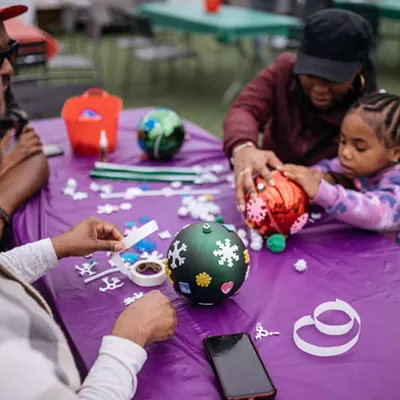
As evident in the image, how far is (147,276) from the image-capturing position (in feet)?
4.25

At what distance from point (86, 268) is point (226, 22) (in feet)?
13.2

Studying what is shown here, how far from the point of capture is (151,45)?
5941 mm

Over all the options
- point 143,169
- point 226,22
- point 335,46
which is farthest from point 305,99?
point 226,22

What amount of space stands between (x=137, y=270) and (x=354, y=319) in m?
0.55

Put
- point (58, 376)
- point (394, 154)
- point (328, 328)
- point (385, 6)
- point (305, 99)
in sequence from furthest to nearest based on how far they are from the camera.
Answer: point (385, 6) < point (305, 99) < point (394, 154) < point (328, 328) < point (58, 376)

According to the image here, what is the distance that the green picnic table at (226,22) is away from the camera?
4.76m

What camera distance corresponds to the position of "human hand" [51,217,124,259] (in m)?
1.32

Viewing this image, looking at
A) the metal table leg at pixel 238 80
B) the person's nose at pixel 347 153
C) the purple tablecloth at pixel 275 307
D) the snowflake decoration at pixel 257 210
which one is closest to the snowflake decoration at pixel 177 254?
the purple tablecloth at pixel 275 307

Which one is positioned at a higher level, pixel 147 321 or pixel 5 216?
pixel 147 321

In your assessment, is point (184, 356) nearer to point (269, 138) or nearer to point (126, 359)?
point (126, 359)

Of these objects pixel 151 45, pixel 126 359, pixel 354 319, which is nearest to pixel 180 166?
pixel 354 319

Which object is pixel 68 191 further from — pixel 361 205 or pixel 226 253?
pixel 361 205

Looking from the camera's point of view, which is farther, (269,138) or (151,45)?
(151,45)

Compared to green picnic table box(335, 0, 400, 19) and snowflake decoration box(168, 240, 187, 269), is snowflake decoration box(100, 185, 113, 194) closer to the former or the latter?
snowflake decoration box(168, 240, 187, 269)
